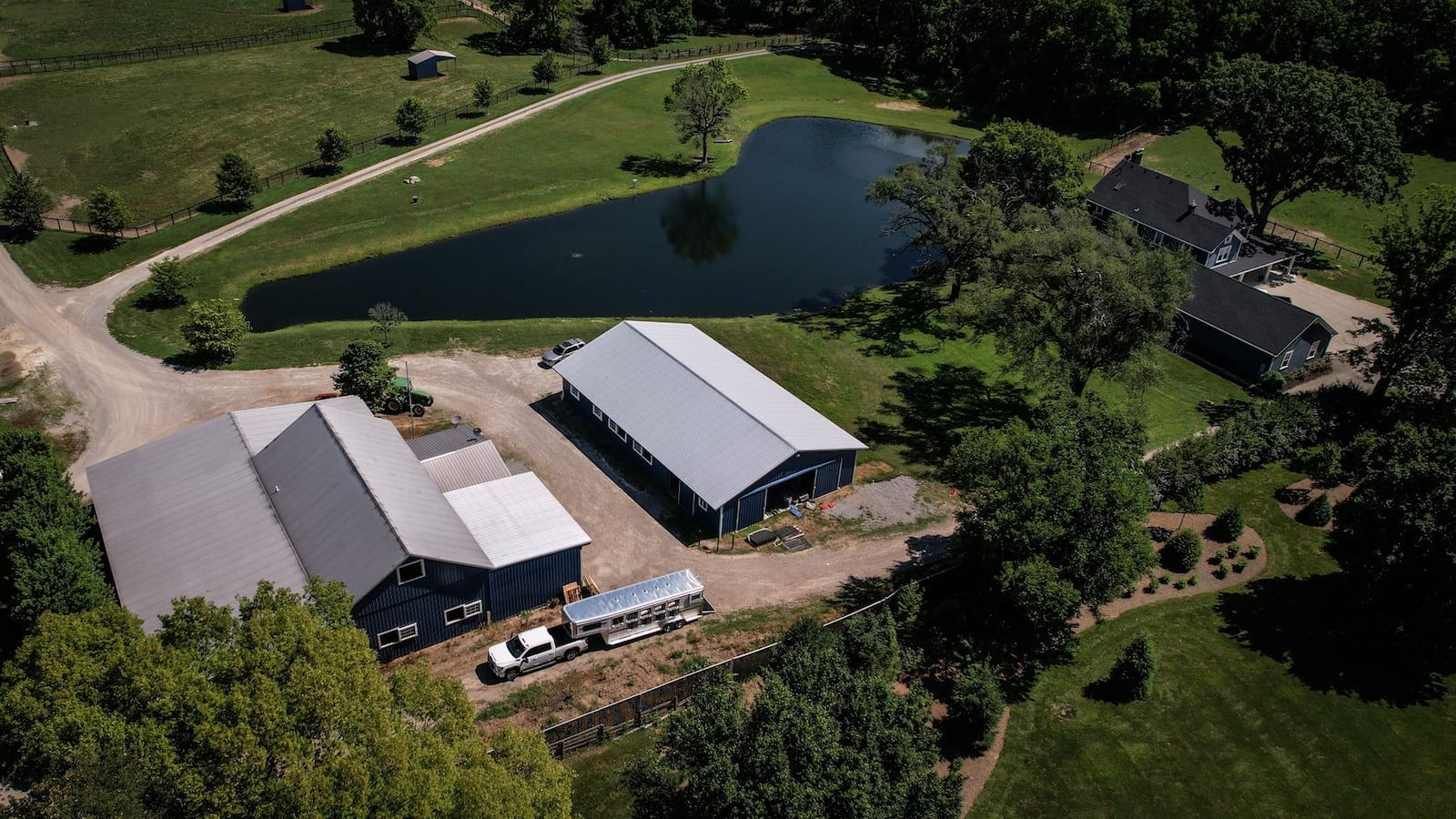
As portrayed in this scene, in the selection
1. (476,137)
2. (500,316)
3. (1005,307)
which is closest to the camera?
(1005,307)

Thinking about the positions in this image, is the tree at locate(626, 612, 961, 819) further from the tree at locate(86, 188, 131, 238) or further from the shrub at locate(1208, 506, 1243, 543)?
the tree at locate(86, 188, 131, 238)

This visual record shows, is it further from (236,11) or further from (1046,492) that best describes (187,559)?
(236,11)

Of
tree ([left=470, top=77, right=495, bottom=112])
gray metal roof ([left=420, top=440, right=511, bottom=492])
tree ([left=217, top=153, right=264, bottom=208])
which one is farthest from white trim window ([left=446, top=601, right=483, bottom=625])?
tree ([left=470, top=77, right=495, bottom=112])

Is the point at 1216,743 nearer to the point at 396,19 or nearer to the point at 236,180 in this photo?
the point at 236,180

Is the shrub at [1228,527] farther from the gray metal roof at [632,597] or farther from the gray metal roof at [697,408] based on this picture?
the gray metal roof at [632,597]

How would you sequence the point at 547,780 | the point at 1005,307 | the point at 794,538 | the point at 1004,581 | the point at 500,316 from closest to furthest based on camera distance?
the point at 547,780 < the point at 1004,581 < the point at 794,538 < the point at 1005,307 < the point at 500,316

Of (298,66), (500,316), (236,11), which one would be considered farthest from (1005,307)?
(236,11)

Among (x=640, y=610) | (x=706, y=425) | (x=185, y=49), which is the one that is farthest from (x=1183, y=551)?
(x=185, y=49)

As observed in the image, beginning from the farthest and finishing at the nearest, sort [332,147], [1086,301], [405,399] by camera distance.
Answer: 1. [332,147]
2. [405,399]
3. [1086,301]
